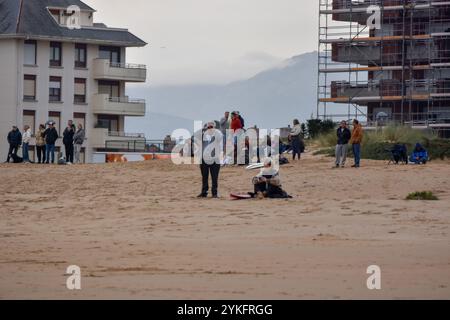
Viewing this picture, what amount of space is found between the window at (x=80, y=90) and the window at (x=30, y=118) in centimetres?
373

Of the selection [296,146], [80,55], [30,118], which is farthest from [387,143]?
[80,55]

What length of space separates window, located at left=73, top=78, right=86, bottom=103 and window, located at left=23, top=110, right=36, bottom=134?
373 cm

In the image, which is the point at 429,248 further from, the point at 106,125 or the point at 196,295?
the point at 106,125

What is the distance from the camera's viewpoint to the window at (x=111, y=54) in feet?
309

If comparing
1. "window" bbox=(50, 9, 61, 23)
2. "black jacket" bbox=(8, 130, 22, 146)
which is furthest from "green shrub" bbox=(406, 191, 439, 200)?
"window" bbox=(50, 9, 61, 23)

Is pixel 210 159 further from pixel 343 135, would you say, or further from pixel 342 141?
pixel 342 141

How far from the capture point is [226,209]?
28.1 m

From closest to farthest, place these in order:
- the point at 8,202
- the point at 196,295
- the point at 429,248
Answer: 1. the point at 196,295
2. the point at 429,248
3. the point at 8,202

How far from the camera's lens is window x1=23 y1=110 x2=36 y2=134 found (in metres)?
90.3

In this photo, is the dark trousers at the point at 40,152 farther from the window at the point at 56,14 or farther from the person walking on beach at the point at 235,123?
the window at the point at 56,14

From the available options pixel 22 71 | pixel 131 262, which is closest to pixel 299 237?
pixel 131 262

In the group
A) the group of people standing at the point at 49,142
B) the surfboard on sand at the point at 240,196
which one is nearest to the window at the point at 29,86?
the group of people standing at the point at 49,142

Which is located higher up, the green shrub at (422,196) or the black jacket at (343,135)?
the black jacket at (343,135)
